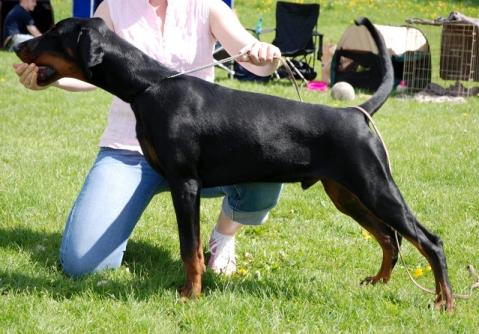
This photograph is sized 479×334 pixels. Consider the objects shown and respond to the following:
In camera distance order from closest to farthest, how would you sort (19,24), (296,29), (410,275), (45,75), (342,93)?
(45,75)
(410,275)
(342,93)
(296,29)
(19,24)

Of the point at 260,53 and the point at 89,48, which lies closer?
the point at 89,48

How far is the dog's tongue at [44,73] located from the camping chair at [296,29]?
998cm

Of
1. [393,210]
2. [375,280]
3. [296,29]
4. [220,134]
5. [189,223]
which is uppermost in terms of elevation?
[220,134]

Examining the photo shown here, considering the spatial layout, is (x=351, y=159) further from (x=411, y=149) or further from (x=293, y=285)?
(x=411, y=149)

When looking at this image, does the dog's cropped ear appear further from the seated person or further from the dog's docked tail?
the seated person

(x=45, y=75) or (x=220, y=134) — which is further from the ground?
(x=45, y=75)

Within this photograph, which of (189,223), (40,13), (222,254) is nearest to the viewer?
(189,223)

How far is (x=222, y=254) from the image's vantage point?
434 centimetres

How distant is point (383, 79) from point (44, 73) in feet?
5.76

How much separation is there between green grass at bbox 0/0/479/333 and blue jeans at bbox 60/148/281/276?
0.12 m

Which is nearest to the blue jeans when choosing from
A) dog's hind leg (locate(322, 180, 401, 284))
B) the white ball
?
dog's hind leg (locate(322, 180, 401, 284))

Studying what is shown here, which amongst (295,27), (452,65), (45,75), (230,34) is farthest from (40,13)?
(45,75)

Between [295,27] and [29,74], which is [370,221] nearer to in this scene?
[29,74]

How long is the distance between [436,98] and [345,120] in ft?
26.9
